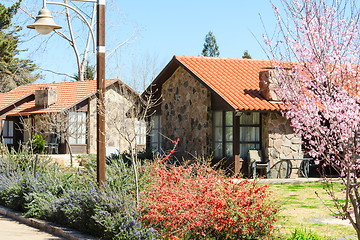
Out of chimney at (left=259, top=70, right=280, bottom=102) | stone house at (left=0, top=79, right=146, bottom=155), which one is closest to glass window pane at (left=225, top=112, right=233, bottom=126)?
chimney at (left=259, top=70, right=280, bottom=102)

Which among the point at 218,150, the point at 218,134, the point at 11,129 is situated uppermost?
the point at 11,129

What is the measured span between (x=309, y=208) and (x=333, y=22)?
7.23 m

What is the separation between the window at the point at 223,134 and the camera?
2072cm

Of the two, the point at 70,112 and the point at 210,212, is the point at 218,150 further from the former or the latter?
the point at 70,112

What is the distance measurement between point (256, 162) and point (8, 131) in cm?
2423

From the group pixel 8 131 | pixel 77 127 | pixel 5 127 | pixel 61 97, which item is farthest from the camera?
pixel 5 127

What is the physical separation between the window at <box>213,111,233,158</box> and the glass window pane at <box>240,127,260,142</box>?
0.44m

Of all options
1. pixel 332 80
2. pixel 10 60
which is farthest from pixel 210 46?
pixel 332 80

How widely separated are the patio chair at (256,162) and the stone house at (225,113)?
0.26 meters

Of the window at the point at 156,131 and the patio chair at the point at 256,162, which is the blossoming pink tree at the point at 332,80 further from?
the window at the point at 156,131

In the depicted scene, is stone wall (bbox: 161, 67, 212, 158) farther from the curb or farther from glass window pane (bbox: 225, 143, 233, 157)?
the curb

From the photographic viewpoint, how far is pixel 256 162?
65.5 feet

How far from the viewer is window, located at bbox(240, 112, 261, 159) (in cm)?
2053

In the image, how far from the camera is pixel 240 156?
20484mm
